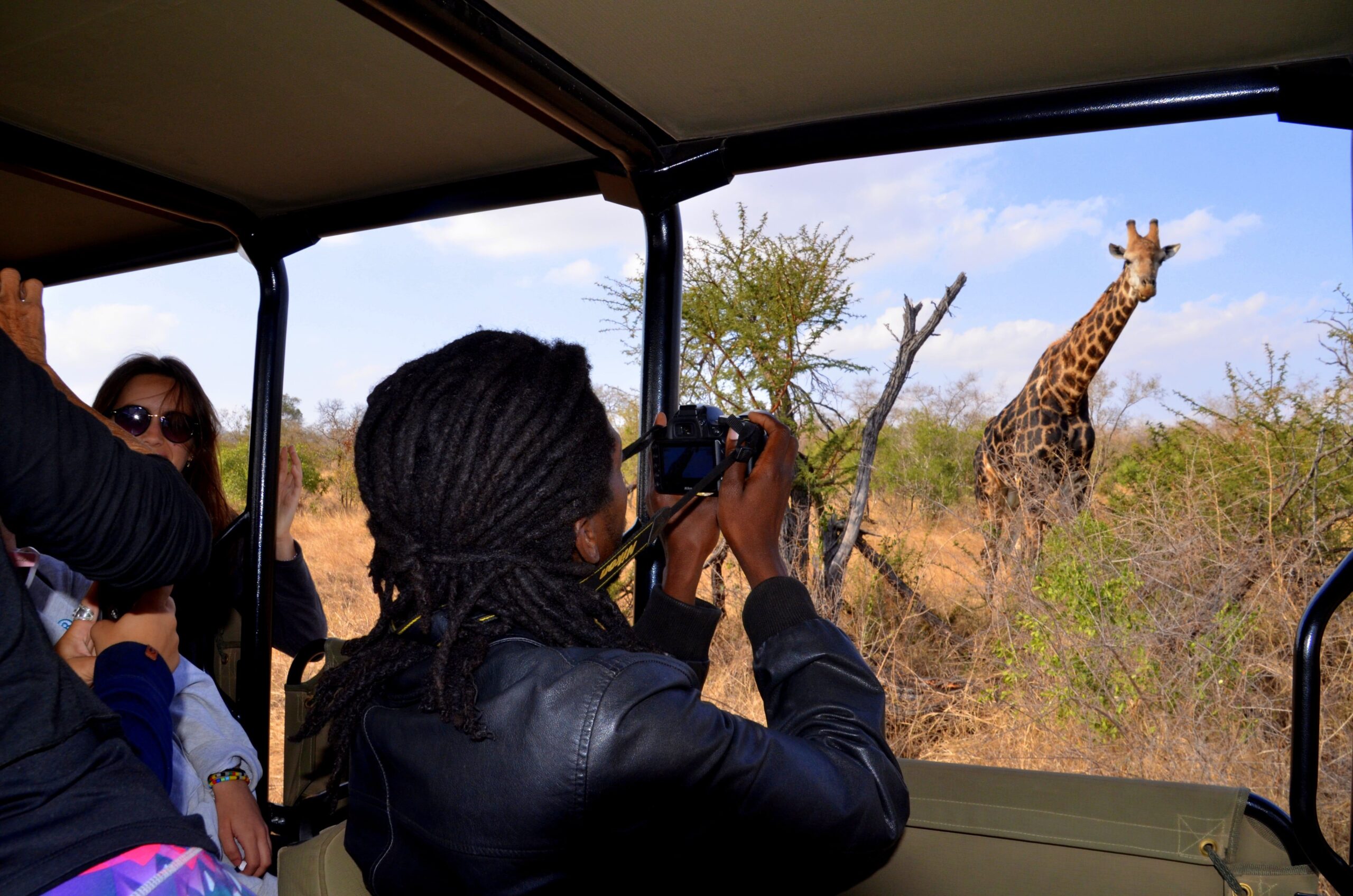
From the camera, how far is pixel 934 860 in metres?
1.45

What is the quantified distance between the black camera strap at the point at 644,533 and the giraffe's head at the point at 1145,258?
19.0 ft

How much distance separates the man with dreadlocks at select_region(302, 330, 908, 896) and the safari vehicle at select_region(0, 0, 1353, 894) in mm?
237

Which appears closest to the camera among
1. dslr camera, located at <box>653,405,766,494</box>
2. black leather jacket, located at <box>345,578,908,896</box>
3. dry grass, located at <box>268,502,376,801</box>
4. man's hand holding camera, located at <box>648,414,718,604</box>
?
black leather jacket, located at <box>345,578,908,896</box>

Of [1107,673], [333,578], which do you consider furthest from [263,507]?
[333,578]

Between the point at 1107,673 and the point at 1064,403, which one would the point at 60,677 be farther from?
the point at 1064,403

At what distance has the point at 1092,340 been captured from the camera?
6586mm

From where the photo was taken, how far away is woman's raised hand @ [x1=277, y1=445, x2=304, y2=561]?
2.47m

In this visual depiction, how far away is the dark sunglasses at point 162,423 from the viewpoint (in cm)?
226

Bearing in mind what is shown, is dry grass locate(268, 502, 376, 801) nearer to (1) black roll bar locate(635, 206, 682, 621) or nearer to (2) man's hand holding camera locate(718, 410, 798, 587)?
(1) black roll bar locate(635, 206, 682, 621)

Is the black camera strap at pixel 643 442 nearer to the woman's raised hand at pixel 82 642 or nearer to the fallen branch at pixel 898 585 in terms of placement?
the woman's raised hand at pixel 82 642

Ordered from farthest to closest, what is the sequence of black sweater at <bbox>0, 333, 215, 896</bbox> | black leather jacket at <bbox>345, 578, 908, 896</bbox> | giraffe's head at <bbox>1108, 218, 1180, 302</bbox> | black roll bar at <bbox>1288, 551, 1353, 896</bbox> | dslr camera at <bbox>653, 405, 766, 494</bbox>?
1. giraffe's head at <bbox>1108, 218, 1180, 302</bbox>
2. dslr camera at <bbox>653, 405, 766, 494</bbox>
3. black roll bar at <bbox>1288, 551, 1353, 896</bbox>
4. black sweater at <bbox>0, 333, 215, 896</bbox>
5. black leather jacket at <bbox>345, 578, 908, 896</bbox>

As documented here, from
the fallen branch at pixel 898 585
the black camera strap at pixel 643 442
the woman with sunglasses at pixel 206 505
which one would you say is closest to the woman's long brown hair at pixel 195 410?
the woman with sunglasses at pixel 206 505

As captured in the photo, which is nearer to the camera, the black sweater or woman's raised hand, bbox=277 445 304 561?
the black sweater

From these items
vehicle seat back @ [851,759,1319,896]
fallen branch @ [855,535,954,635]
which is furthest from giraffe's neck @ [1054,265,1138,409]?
vehicle seat back @ [851,759,1319,896]
